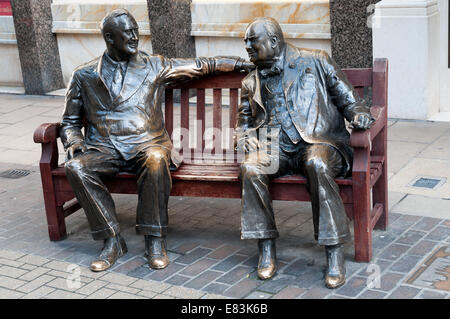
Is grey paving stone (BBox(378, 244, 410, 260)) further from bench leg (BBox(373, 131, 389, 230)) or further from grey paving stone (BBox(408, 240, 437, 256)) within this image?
bench leg (BBox(373, 131, 389, 230))

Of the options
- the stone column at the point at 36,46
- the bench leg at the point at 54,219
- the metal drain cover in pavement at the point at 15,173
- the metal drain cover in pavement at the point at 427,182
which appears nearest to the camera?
the bench leg at the point at 54,219

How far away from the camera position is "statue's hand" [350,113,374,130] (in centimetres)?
445

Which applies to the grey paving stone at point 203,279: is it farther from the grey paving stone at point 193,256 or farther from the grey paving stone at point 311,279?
the grey paving stone at point 311,279

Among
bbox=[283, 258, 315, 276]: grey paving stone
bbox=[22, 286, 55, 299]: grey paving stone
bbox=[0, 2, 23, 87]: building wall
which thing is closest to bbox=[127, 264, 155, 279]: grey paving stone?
bbox=[22, 286, 55, 299]: grey paving stone

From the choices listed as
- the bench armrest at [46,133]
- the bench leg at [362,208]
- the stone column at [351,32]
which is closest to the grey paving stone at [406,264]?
the bench leg at [362,208]

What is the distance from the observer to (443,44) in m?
7.72

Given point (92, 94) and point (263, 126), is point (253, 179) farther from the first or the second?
point (92, 94)

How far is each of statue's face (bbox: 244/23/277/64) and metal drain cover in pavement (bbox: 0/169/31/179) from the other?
309cm

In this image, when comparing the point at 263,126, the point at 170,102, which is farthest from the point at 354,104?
the point at 170,102

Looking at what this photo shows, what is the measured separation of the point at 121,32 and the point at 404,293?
2450 millimetres

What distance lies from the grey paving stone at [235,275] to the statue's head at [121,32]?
1631 millimetres

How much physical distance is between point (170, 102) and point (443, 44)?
3447 millimetres

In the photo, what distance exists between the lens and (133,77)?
5.16 metres

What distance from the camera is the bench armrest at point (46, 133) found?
203 inches
